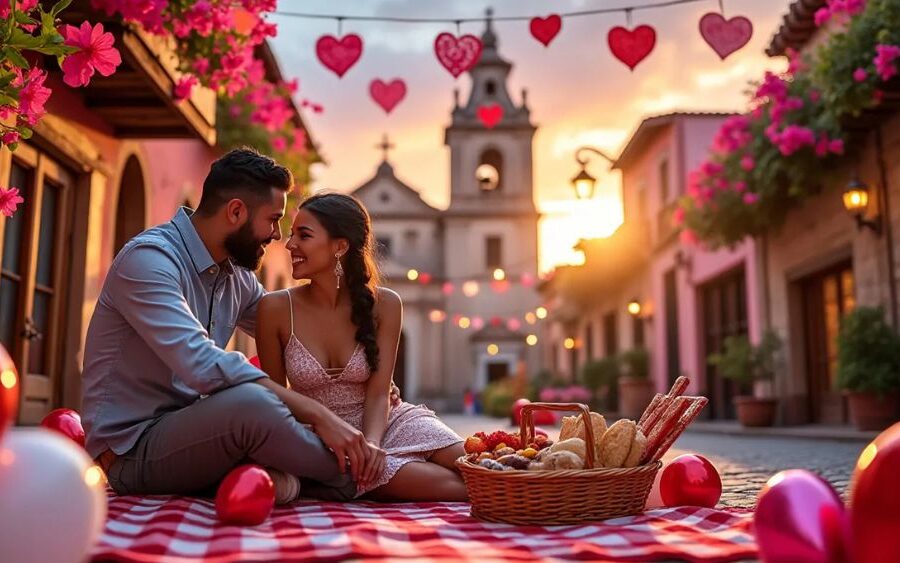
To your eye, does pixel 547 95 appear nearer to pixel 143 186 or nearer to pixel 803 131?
pixel 803 131

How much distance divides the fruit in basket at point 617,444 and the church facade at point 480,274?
32188 millimetres

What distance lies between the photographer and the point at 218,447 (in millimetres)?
3250

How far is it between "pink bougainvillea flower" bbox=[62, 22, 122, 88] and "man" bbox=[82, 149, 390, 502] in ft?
1.93

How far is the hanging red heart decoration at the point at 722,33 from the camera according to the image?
636 centimetres

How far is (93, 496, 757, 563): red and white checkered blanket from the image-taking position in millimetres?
2320

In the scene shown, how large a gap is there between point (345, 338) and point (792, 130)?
292 inches

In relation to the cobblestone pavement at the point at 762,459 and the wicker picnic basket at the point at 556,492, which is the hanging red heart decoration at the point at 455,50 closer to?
the cobblestone pavement at the point at 762,459

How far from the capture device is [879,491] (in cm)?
191

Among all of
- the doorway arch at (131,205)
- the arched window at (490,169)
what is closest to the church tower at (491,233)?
the arched window at (490,169)

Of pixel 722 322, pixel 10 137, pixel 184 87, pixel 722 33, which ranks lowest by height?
pixel 10 137

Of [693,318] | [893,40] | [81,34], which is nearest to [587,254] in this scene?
[693,318]

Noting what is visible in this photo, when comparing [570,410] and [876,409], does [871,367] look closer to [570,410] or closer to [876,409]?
[876,409]

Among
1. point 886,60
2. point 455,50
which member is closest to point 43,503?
point 455,50

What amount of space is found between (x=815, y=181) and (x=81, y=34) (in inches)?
364
